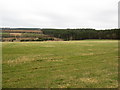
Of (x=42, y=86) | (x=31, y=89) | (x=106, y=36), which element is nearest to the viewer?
(x=31, y=89)

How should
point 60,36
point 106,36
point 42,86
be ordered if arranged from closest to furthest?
point 42,86 < point 106,36 < point 60,36

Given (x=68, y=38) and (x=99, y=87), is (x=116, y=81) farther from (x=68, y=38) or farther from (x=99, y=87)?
(x=68, y=38)

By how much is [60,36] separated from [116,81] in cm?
12318

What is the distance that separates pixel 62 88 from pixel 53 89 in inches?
19.7

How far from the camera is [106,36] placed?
4899 inches

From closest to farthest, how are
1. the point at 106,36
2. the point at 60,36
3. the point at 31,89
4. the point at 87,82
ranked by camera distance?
the point at 31,89 → the point at 87,82 → the point at 106,36 → the point at 60,36

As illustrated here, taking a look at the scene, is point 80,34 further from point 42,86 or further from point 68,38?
point 42,86

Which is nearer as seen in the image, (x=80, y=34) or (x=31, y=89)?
(x=31, y=89)

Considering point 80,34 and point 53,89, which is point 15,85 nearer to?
point 53,89

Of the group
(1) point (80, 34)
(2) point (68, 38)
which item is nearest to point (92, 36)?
(1) point (80, 34)

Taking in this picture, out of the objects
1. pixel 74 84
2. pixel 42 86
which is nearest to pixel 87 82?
pixel 74 84

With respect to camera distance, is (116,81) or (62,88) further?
(116,81)

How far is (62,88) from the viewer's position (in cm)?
843

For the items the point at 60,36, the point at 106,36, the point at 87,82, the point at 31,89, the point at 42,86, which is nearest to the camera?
the point at 31,89
